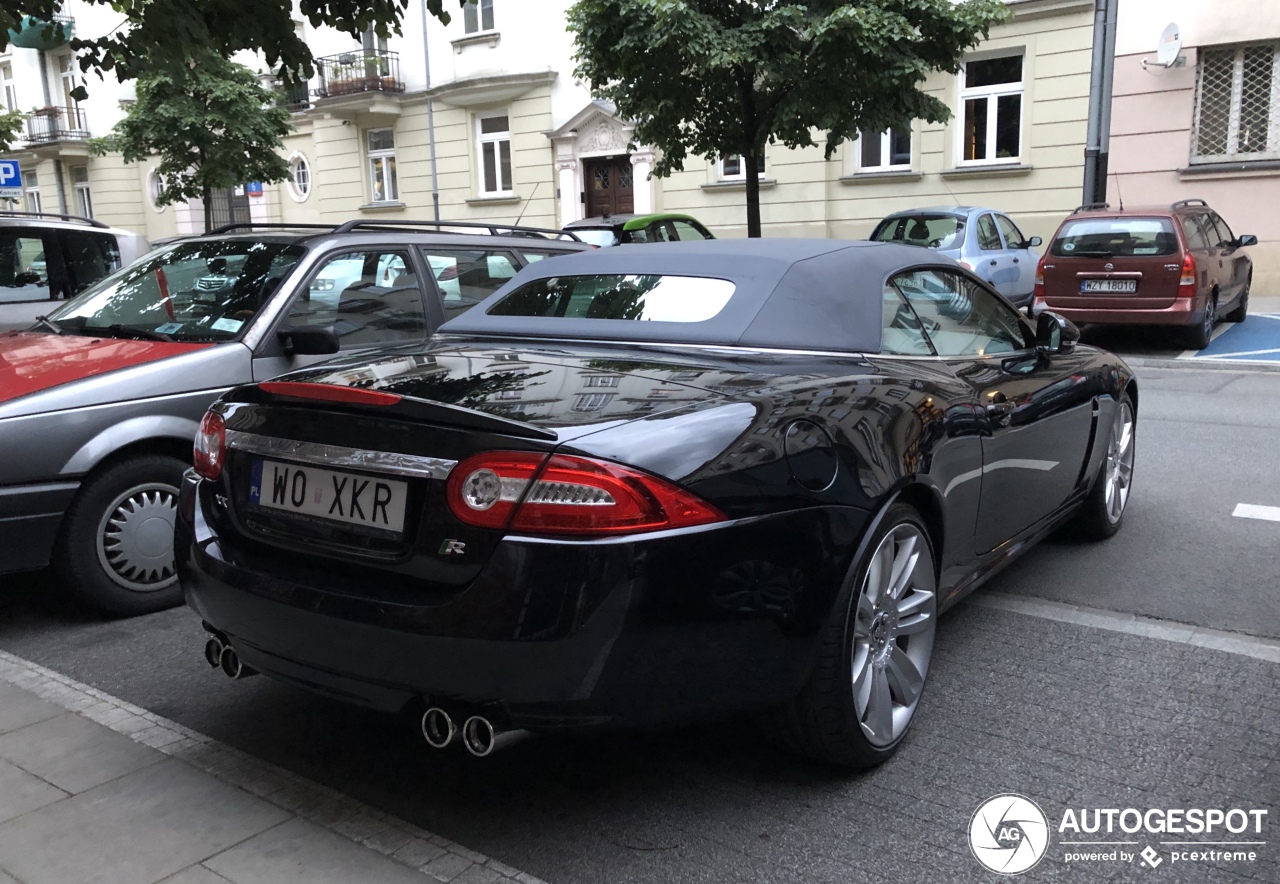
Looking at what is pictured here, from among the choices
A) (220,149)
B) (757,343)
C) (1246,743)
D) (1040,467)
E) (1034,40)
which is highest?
(1034,40)

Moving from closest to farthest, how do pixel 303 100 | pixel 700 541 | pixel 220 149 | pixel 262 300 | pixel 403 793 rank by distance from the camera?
pixel 700 541 < pixel 403 793 < pixel 262 300 < pixel 220 149 < pixel 303 100

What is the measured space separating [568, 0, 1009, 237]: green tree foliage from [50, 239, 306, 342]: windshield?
32.8ft

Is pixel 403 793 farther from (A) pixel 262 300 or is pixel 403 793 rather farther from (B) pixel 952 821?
(A) pixel 262 300

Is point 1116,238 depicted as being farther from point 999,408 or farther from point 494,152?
point 494,152

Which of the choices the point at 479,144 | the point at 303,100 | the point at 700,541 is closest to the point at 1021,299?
the point at 700,541

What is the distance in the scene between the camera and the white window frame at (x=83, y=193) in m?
36.5

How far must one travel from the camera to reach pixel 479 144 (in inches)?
1043

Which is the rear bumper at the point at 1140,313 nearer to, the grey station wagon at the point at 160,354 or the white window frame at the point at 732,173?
the grey station wagon at the point at 160,354

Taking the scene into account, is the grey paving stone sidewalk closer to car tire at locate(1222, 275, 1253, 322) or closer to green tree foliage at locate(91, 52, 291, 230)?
car tire at locate(1222, 275, 1253, 322)

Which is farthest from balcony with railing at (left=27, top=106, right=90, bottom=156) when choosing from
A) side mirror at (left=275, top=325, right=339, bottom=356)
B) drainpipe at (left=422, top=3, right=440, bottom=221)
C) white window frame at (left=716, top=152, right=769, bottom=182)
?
side mirror at (left=275, top=325, right=339, bottom=356)

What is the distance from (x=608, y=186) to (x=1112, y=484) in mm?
20663

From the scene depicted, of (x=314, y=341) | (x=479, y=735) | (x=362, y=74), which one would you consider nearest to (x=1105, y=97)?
(x=314, y=341)

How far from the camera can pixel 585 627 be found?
8.02ft

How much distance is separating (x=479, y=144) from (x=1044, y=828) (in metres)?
25.5
